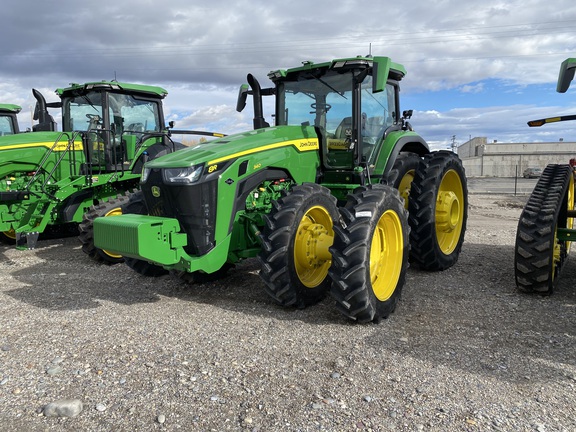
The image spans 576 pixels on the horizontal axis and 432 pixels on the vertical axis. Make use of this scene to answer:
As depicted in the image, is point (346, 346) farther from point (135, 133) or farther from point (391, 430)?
point (135, 133)

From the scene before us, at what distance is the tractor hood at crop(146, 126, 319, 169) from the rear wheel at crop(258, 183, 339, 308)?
0.65 meters

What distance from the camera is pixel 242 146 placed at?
5.09m

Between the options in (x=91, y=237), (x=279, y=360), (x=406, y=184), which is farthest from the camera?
(x=91, y=237)

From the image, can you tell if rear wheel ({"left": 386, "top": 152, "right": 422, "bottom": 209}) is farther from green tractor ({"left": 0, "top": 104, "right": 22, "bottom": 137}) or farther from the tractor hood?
green tractor ({"left": 0, "top": 104, "right": 22, "bottom": 137})

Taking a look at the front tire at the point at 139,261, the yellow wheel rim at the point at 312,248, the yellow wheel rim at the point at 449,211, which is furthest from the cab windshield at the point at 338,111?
the front tire at the point at 139,261

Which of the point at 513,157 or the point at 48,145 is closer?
the point at 48,145

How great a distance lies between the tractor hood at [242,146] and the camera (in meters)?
4.85

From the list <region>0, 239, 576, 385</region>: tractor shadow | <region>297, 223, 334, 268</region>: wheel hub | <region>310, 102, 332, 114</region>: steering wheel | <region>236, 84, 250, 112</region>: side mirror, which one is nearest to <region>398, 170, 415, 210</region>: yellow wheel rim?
<region>0, 239, 576, 385</region>: tractor shadow

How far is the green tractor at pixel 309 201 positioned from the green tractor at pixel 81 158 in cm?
241

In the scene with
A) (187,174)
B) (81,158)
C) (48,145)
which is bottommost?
(187,174)

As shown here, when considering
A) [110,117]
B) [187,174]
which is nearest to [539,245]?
[187,174]

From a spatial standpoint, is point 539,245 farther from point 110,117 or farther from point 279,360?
point 110,117

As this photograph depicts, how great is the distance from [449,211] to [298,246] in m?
2.72

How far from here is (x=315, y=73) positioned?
608 centimetres
